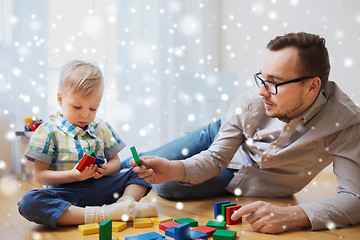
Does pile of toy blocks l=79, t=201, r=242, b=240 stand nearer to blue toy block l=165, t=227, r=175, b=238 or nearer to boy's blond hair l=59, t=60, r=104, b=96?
blue toy block l=165, t=227, r=175, b=238

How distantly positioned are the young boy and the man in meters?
0.15

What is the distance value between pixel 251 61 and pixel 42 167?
2.31 metres

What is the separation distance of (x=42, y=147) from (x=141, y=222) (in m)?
0.43

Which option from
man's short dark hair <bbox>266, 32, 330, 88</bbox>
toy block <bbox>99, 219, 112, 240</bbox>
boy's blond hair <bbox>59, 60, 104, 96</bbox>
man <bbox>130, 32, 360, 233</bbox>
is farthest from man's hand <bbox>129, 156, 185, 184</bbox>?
man's short dark hair <bbox>266, 32, 330, 88</bbox>

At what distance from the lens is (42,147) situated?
3.90 ft

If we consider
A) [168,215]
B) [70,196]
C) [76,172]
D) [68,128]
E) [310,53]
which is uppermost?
[310,53]

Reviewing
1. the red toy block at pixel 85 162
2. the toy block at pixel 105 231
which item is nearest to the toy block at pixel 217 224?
the toy block at pixel 105 231

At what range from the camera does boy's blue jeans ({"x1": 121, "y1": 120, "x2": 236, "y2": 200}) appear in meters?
1.54

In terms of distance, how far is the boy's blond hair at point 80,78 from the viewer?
123 centimetres

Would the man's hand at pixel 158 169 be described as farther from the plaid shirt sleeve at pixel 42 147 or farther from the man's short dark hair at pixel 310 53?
the man's short dark hair at pixel 310 53

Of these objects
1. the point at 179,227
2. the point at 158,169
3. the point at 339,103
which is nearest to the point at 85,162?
the point at 158,169

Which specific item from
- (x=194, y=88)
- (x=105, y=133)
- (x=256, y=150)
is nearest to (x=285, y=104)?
(x=256, y=150)

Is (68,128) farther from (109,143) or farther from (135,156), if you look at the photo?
(135,156)

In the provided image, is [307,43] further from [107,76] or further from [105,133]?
[107,76]
